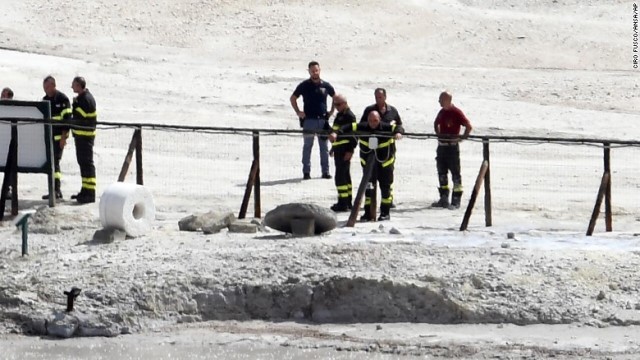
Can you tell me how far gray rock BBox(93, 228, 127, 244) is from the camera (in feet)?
55.0

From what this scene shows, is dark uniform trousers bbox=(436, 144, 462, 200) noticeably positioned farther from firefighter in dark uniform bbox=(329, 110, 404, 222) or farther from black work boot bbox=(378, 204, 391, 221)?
black work boot bbox=(378, 204, 391, 221)

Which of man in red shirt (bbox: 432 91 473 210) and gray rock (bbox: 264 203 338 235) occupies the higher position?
man in red shirt (bbox: 432 91 473 210)

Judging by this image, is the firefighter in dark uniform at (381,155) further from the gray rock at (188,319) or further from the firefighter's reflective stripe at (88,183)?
the gray rock at (188,319)

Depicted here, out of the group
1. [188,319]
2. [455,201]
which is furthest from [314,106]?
[188,319]

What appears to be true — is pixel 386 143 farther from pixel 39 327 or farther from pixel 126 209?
pixel 39 327

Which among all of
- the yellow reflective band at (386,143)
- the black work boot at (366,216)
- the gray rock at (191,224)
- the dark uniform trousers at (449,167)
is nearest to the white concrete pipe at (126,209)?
the gray rock at (191,224)

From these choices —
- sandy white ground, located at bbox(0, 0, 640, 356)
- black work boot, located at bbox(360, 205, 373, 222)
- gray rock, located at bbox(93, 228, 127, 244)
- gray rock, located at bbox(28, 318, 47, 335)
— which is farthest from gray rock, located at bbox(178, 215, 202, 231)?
gray rock, located at bbox(28, 318, 47, 335)

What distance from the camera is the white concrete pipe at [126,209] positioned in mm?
16812

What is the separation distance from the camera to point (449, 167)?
20547 millimetres

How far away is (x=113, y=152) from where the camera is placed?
2472cm

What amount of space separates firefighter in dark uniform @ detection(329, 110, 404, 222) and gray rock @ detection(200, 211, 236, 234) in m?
1.94

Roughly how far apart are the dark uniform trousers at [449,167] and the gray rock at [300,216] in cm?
392

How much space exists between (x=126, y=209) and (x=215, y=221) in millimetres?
1066

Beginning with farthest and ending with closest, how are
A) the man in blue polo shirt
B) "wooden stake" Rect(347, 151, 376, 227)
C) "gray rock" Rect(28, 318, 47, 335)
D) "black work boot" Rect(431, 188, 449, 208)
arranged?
the man in blue polo shirt, "black work boot" Rect(431, 188, 449, 208), "wooden stake" Rect(347, 151, 376, 227), "gray rock" Rect(28, 318, 47, 335)
